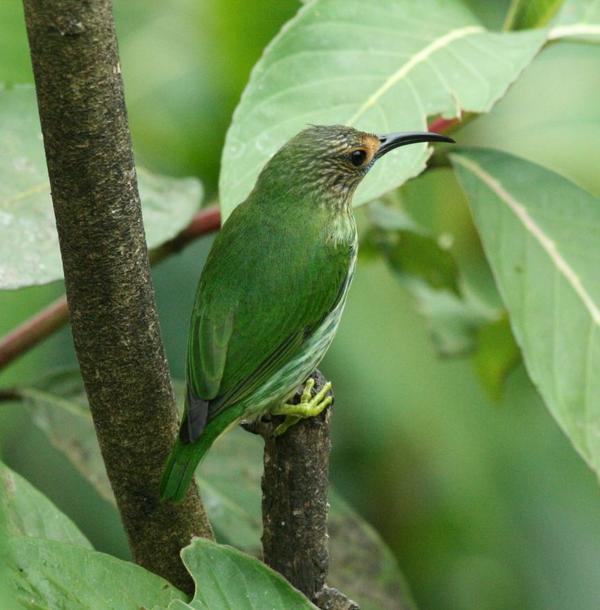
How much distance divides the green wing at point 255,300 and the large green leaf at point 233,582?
1.35 feet

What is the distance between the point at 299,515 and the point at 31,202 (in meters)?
1.12

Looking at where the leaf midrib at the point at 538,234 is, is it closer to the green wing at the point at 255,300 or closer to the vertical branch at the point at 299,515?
Result: the green wing at the point at 255,300

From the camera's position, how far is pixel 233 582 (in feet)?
6.66

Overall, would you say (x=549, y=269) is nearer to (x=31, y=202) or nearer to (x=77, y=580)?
(x=31, y=202)

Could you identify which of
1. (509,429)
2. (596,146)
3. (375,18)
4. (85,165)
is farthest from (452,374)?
(85,165)

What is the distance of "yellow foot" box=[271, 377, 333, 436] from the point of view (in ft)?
7.41

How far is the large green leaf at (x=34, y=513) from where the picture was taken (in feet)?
7.25

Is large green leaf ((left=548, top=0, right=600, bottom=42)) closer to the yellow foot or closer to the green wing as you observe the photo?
the green wing

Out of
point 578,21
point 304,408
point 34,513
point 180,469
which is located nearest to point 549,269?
point 578,21

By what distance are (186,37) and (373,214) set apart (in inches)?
57.4

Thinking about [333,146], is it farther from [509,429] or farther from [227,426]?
[509,429]

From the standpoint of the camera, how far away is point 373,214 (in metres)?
3.57

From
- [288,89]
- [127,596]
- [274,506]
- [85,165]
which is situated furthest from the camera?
[288,89]

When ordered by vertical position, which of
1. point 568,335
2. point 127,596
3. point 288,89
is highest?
point 288,89
